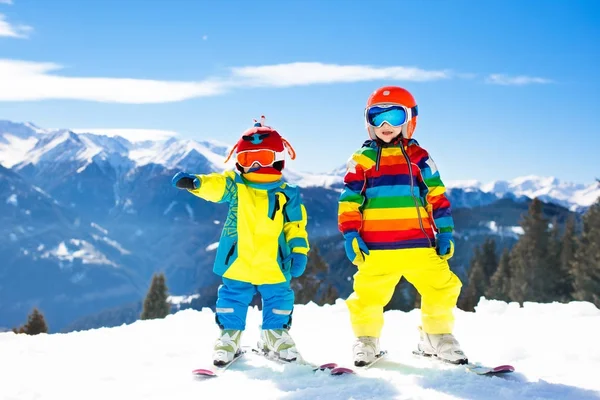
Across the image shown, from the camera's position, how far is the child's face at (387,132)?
15.9 ft

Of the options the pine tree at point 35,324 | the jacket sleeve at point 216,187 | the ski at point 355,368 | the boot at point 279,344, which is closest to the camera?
the ski at point 355,368

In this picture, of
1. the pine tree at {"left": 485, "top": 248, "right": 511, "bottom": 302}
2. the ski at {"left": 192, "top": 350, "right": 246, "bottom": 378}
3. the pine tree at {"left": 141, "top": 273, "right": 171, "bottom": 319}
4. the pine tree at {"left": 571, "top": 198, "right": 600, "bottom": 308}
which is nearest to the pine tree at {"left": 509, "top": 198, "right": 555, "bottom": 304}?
the pine tree at {"left": 571, "top": 198, "right": 600, "bottom": 308}

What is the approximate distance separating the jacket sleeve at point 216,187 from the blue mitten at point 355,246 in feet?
3.74

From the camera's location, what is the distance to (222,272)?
4883mm

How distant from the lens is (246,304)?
4.95 m

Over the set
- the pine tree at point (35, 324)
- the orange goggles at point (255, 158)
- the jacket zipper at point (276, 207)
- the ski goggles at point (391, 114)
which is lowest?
the pine tree at point (35, 324)

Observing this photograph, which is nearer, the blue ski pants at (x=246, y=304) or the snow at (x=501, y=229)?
the blue ski pants at (x=246, y=304)

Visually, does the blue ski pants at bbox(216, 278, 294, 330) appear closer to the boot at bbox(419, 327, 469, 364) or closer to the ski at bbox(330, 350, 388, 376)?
the ski at bbox(330, 350, 388, 376)

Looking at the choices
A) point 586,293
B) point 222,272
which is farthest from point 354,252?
point 586,293

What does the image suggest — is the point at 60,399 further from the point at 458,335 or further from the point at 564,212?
the point at 564,212

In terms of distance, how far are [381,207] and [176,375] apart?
2064 mm

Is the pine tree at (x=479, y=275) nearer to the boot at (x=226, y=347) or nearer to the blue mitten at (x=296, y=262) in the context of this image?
the blue mitten at (x=296, y=262)

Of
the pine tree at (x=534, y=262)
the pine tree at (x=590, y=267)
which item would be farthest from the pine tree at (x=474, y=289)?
the pine tree at (x=590, y=267)

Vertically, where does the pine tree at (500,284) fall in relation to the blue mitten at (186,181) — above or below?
below
